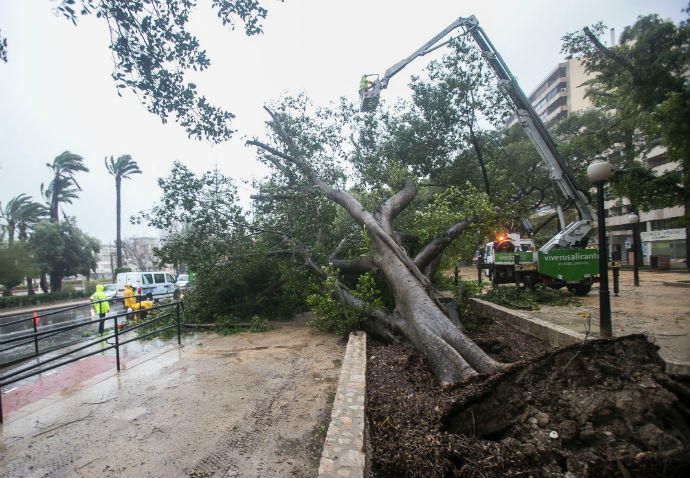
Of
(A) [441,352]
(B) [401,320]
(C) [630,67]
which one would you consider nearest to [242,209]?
(B) [401,320]

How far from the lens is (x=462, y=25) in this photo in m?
10.7

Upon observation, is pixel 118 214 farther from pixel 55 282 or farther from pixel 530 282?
pixel 530 282

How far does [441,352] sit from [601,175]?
4320 millimetres

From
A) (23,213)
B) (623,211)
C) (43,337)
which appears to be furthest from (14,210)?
(623,211)

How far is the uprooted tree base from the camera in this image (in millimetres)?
2361

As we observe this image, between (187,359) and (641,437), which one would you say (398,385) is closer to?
(641,437)

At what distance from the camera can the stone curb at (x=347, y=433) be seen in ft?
7.47

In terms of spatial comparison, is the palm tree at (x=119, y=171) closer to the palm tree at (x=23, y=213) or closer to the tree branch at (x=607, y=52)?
the palm tree at (x=23, y=213)

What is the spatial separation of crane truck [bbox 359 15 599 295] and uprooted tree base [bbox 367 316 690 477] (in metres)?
9.25

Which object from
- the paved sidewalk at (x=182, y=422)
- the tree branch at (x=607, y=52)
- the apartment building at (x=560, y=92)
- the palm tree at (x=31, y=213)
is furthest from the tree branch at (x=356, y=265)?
the apartment building at (x=560, y=92)

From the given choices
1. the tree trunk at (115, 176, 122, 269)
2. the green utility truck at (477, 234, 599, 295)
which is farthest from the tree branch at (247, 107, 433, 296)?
the tree trunk at (115, 176, 122, 269)

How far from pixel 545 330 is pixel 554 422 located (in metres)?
3.75

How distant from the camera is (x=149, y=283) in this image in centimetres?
1995

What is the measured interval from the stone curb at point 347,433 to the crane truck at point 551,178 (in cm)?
905
